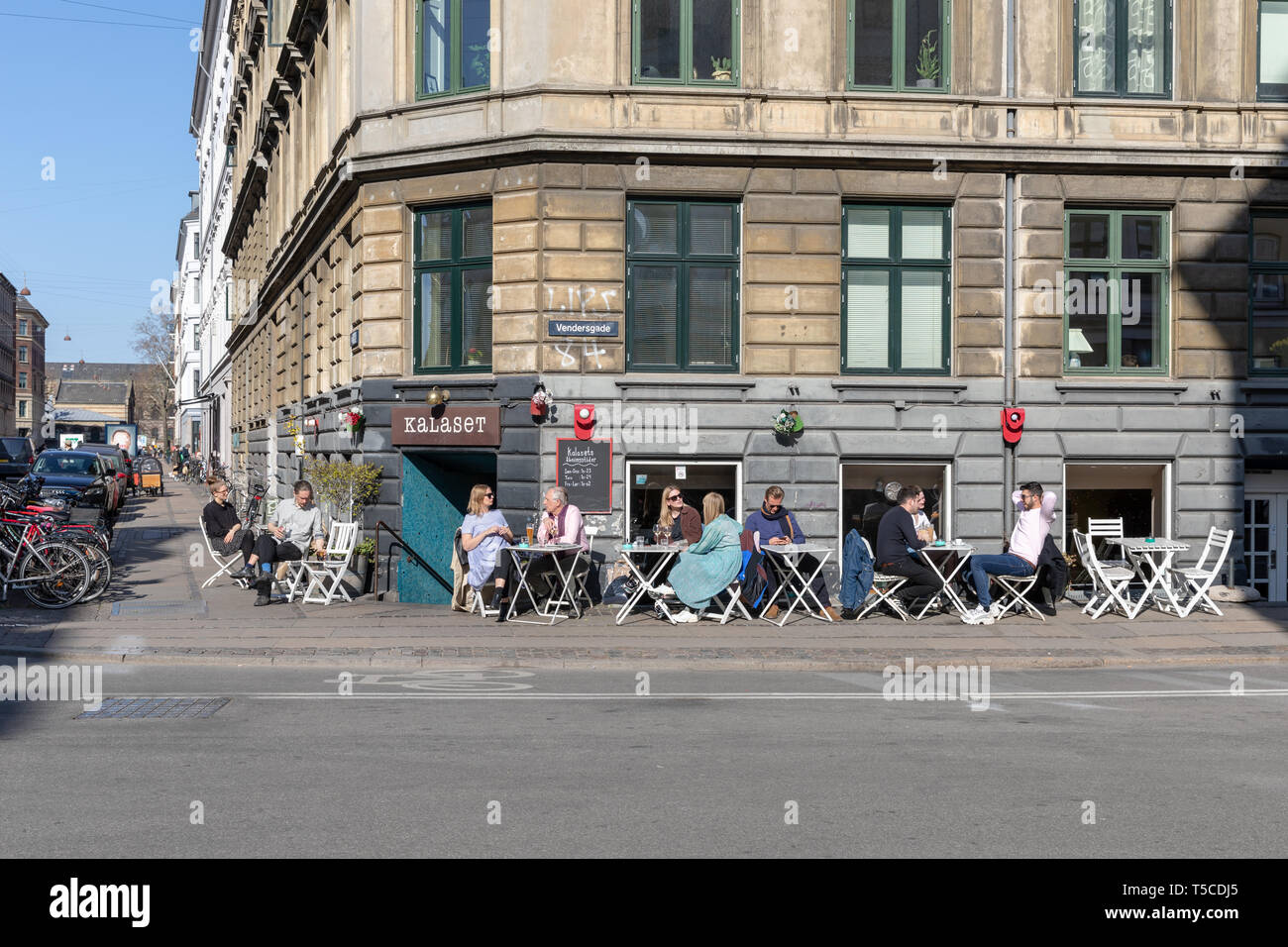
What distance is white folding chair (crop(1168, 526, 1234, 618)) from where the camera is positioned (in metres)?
16.7

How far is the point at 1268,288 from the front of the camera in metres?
18.9

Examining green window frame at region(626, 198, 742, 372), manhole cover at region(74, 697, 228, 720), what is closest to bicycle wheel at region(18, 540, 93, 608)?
manhole cover at region(74, 697, 228, 720)

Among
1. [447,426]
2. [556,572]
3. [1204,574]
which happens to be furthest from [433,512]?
[1204,574]

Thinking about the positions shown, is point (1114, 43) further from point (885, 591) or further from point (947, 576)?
point (885, 591)

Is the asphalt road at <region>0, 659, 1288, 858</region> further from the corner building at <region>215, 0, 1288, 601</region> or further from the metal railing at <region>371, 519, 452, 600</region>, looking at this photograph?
the corner building at <region>215, 0, 1288, 601</region>

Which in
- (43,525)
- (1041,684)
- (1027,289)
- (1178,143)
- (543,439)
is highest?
(1178,143)

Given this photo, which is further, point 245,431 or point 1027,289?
point 245,431

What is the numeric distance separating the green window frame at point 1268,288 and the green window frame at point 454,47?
1087cm

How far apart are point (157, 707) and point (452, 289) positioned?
9.73 metres

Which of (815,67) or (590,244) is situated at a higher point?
(815,67)
